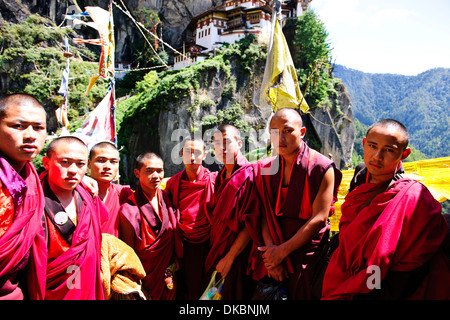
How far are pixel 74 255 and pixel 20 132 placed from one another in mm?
931

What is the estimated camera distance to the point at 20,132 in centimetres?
175

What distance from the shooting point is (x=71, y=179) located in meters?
2.15

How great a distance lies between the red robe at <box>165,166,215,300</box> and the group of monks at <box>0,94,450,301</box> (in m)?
0.01

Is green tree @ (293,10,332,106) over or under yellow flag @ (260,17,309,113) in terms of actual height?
over

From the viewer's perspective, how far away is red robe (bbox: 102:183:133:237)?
2.85m

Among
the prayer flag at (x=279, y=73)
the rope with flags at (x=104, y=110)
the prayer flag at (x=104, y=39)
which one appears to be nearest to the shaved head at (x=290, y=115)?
the prayer flag at (x=279, y=73)

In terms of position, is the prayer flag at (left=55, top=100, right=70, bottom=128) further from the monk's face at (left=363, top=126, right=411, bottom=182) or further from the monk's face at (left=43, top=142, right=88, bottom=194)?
the monk's face at (left=363, top=126, right=411, bottom=182)

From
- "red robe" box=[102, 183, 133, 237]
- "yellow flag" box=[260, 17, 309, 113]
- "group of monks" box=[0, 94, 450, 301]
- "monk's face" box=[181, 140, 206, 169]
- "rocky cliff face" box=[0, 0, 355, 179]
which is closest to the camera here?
"group of monks" box=[0, 94, 450, 301]

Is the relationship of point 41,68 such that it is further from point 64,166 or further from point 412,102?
point 412,102

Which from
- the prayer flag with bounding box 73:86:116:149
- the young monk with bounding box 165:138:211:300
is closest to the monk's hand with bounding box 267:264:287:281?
the young monk with bounding box 165:138:211:300

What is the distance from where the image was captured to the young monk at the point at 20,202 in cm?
163

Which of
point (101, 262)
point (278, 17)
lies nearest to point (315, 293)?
point (101, 262)

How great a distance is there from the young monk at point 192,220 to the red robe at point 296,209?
870mm

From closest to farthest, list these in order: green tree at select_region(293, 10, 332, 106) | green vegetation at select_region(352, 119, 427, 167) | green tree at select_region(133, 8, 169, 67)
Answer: green tree at select_region(293, 10, 332, 106), green tree at select_region(133, 8, 169, 67), green vegetation at select_region(352, 119, 427, 167)
